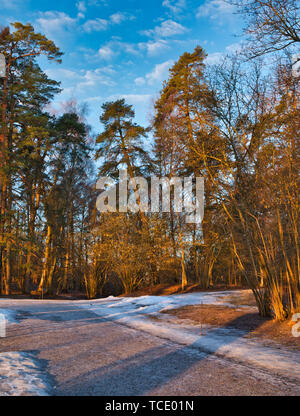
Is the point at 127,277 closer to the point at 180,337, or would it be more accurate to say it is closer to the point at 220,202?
the point at 220,202

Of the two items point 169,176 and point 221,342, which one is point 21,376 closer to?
point 221,342

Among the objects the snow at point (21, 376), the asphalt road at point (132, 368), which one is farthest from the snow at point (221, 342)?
the snow at point (21, 376)

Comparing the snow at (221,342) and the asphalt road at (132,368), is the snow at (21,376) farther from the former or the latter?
the snow at (221,342)

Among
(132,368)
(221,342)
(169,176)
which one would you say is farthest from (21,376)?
(169,176)

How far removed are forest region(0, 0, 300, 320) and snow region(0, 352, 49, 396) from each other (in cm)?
501

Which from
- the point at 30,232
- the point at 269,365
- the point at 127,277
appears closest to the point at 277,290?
the point at 269,365

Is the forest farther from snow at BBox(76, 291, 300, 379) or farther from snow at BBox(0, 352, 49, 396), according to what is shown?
snow at BBox(0, 352, 49, 396)

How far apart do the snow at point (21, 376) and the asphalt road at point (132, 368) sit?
12 centimetres

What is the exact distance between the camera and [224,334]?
229 inches

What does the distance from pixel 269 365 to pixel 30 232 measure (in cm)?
1450

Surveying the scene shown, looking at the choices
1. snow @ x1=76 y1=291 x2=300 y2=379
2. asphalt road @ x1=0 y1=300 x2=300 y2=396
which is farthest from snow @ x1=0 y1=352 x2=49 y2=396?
snow @ x1=76 y1=291 x2=300 y2=379

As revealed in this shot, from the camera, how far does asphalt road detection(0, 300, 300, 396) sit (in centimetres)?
296

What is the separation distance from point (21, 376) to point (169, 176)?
14875mm
